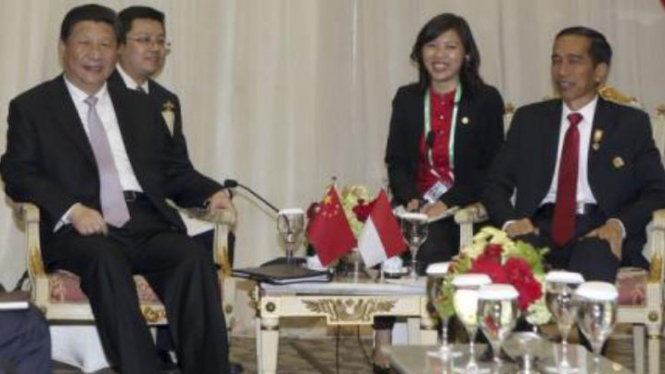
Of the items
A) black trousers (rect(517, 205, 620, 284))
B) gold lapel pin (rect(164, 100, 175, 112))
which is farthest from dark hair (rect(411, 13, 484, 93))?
gold lapel pin (rect(164, 100, 175, 112))

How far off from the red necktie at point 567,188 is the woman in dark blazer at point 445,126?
1.48 ft

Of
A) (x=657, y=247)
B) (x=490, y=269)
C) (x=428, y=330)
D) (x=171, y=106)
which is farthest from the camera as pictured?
(x=171, y=106)

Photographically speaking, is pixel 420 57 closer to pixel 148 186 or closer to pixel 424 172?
Answer: pixel 424 172

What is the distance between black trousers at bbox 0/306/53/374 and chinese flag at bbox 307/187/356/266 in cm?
113

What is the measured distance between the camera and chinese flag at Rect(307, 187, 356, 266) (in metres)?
4.08

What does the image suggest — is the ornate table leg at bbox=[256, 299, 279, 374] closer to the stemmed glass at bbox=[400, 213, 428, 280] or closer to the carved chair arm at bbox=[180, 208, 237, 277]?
the carved chair arm at bbox=[180, 208, 237, 277]

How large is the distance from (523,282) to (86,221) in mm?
1681

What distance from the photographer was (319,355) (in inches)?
216

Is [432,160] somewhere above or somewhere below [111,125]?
below

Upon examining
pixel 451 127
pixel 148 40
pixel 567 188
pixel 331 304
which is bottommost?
pixel 331 304

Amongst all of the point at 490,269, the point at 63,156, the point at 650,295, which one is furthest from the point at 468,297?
the point at 63,156

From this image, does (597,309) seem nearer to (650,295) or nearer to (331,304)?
(331,304)

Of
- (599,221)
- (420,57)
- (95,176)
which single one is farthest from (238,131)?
(599,221)

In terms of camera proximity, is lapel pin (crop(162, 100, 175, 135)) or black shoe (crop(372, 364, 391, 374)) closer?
black shoe (crop(372, 364, 391, 374))
